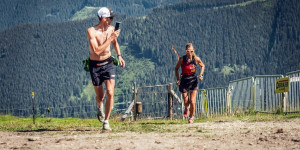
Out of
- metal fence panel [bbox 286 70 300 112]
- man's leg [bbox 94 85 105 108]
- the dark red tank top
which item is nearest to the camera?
man's leg [bbox 94 85 105 108]

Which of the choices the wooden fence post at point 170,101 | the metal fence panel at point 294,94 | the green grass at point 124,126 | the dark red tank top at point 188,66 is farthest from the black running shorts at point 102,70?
the wooden fence post at point 170,101

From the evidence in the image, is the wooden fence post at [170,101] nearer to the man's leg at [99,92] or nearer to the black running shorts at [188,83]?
the black running shorts at [188,83]

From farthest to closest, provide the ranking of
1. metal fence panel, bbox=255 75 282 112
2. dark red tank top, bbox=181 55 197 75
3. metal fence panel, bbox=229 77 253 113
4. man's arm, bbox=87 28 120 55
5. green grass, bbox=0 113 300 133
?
metal fence panel, bbox=229 77 253 113, metal fence panel, bbox=255 75 282 112, dark red tank top, bbox=181 55 197 75, green grass, bbox=0 113 300 133, man's arm, bbox=87 28 120 55

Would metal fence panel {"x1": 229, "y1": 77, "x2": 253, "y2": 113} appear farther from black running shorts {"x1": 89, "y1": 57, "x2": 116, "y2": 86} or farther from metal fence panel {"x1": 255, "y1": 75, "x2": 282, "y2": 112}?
black running shorts {"x1": 89, "y1": 57, "x2": 116, "y2": 86}

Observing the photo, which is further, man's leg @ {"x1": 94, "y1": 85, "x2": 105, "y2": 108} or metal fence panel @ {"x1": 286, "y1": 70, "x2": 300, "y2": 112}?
Result: metal fence panel @ {"x1": 286, "y1": 70, "x2": 300, "y2": 112}

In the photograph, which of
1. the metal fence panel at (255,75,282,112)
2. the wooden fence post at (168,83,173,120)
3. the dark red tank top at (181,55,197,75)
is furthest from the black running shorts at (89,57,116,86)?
the wooden fence post at (168,83,173,120)

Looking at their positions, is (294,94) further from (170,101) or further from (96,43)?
(96,43)

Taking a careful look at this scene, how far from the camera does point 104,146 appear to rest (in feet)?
21.4

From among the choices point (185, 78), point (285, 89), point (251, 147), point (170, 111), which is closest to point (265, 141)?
point (251, 147)

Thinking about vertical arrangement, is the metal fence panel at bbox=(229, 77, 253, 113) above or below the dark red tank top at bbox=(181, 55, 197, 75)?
below

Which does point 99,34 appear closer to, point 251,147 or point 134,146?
point 134,146

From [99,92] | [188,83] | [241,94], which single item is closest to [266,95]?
[241,94]

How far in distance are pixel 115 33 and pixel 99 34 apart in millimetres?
342

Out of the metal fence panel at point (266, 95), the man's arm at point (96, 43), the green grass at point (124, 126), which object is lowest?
the green grass at point (124, 126)
